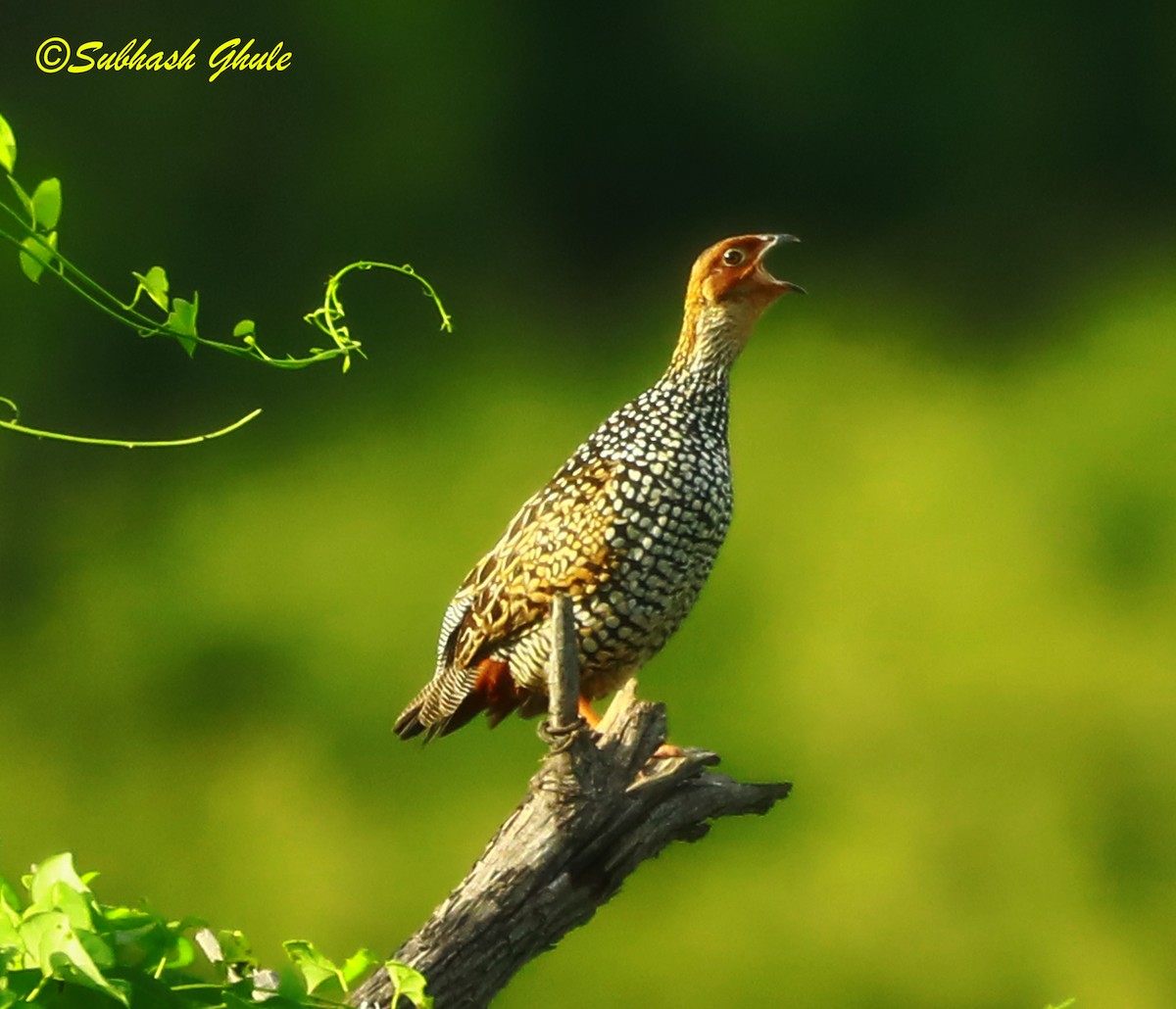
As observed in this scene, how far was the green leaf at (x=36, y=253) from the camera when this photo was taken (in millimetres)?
835

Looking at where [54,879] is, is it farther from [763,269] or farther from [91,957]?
[763,269]

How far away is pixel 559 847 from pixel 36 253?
722 mm

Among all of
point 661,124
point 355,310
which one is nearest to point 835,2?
point 661,124

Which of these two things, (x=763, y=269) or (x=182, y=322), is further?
(x=763, y=269)

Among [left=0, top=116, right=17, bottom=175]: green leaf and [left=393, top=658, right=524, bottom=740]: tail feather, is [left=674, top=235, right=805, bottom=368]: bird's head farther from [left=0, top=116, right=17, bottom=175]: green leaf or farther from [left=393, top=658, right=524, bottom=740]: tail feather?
[left=0, top=116, right=17, bottom=175]: green leaf

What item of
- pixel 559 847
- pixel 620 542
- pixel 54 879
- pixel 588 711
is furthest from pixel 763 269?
pixel 54 879

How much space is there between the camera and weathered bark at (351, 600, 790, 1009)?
1357 mm

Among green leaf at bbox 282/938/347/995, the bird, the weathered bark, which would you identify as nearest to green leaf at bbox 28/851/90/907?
green leaf at bbox 282/938/347/995

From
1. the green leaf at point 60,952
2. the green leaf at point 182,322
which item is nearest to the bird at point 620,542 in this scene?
the green leaf at point 182,322

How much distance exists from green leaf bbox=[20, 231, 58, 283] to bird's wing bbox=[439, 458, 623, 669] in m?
0.90

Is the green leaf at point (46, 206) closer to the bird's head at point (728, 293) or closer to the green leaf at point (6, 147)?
the green leaf at point (6, 147)

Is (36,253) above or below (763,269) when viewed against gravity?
below

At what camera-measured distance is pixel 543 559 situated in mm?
1728

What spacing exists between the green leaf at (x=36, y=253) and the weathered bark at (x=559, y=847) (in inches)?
23.1
